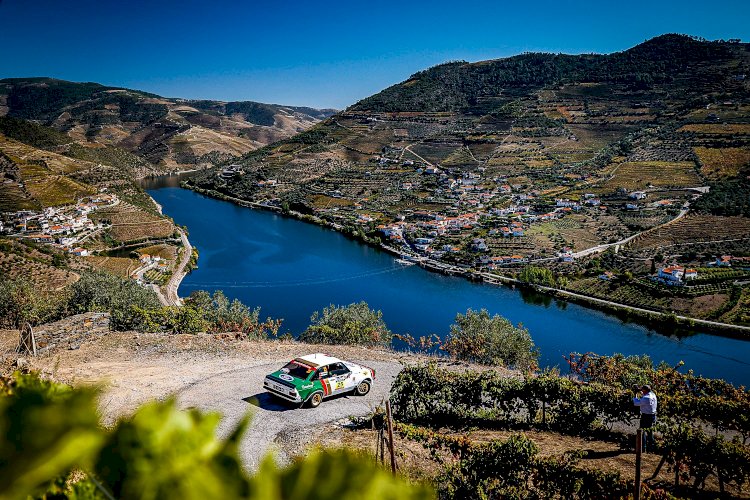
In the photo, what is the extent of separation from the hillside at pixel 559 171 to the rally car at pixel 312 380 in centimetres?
3353

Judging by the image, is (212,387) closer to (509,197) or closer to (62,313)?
(62,313)

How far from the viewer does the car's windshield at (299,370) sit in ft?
27.4

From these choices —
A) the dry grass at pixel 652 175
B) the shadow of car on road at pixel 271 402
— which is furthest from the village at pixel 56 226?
the dry grass at pixel 652 175

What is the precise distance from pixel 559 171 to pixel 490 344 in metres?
58.2

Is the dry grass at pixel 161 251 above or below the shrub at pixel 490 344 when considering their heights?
below

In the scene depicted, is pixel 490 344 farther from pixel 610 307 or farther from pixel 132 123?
pixel 132 123

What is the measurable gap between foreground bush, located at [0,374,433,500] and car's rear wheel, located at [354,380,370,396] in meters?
8.76

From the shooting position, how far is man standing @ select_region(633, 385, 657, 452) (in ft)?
21.4

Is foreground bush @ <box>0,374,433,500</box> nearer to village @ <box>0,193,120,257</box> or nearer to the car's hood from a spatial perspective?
the car's hood

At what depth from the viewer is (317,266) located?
4594cm

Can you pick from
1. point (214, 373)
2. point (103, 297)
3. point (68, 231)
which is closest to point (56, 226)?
point (68, 231)

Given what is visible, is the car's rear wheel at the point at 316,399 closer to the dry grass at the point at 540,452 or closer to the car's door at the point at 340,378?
the car's door at the point at 340,378

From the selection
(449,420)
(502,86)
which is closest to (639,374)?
(449,420)

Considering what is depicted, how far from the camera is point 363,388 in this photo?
9.05 metres
